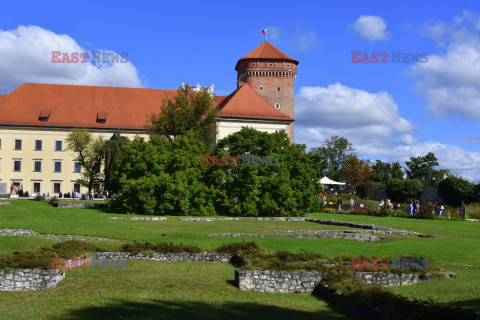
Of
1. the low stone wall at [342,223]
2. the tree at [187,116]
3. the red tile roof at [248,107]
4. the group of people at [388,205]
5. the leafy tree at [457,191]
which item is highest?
the red tile roof at [248,107]

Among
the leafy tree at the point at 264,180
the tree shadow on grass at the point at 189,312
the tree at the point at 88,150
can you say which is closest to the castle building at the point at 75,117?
the tree at the point at 88,150

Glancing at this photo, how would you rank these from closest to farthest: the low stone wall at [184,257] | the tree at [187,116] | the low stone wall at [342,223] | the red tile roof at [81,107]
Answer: the low stone wall at [184,257] → the low stone wall at [342,223] → the tree at [187,116] → the red tile roof at [81,107]

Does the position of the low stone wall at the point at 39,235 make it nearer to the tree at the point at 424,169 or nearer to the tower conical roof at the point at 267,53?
the tower conical roof at the point at 267,53

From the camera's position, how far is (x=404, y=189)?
67.1 metres

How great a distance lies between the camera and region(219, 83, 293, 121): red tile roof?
69.2m

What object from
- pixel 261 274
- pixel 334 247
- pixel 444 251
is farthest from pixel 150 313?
pixel 444 251

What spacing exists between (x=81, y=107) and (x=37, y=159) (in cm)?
939

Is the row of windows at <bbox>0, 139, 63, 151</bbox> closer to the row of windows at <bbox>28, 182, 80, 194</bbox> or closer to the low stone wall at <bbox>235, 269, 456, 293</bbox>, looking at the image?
the row of windows at <bbox>28, 182, 80, 194</bbox>

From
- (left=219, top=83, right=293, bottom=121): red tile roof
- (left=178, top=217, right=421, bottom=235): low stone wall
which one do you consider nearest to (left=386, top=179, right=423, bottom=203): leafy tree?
(left=219, top=83, right=293, bottom=121): red tile roof

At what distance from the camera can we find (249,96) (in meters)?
71.1

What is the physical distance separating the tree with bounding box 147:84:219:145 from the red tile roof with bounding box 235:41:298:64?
15.4 metres

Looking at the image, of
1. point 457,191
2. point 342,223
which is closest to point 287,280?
point 342,223

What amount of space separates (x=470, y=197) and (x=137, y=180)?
39309 millimetres

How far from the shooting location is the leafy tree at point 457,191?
5844cm
